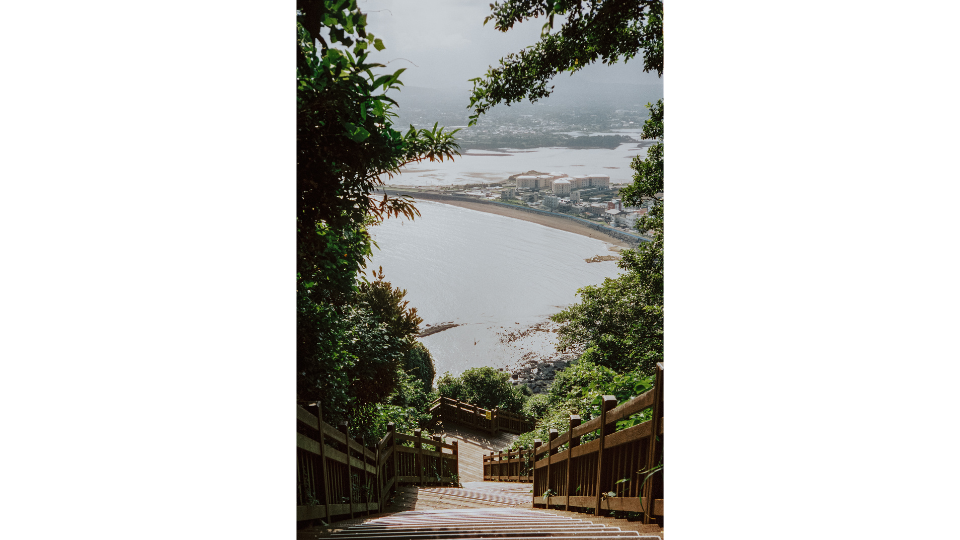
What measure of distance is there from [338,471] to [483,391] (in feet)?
34.6

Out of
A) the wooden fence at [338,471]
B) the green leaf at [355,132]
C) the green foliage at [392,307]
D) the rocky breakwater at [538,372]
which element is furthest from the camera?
the rocky breakwater at [538,372]

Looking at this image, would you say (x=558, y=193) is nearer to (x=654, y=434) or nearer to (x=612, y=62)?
(x=612, y=62)

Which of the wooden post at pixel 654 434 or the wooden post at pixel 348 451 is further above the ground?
the wooden post at pixel 654 434

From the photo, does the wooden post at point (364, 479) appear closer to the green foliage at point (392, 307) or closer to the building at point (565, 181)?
the green foliage at point (392, 307)

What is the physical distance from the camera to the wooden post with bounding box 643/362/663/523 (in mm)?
2061

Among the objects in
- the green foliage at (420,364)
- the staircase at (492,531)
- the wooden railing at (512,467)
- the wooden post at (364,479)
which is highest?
the green foliage at (420,364)

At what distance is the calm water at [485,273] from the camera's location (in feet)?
49.4

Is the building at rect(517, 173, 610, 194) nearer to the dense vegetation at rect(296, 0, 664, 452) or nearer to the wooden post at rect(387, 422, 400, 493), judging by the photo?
the dense vegetation at rect(296, 0, 664, 452)

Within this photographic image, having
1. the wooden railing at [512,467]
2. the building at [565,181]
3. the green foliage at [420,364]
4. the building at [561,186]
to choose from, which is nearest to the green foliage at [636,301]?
the building at [565,181]

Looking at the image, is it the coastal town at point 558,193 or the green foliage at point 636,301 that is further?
the coastal town at point 558,193

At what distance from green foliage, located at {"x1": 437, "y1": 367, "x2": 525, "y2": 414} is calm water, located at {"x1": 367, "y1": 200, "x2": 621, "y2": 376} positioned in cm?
156

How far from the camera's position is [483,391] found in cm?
1380
